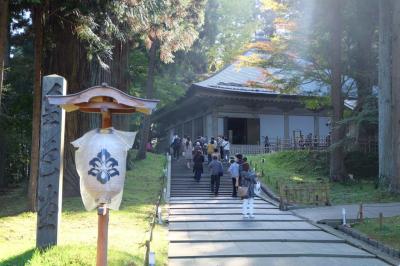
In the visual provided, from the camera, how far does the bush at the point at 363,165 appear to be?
874 inches

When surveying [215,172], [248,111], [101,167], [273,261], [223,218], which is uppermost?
[248,111]

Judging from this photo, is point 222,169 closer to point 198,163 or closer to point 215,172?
point 215,172

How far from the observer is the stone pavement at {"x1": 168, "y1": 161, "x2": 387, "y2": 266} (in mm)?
9109

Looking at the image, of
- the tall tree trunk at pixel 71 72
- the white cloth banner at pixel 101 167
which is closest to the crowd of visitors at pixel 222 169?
the tall tree trunk at pixel 71 72

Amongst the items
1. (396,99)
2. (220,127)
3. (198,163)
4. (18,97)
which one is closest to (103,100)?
(18,97)

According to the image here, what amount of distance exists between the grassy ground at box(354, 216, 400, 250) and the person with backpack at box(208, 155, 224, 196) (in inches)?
277

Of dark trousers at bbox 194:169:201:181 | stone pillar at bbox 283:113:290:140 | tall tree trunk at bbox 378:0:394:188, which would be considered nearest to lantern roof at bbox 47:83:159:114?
tall tree trunk at bbox 378:0:394:188

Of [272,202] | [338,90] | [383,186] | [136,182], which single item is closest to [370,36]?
[338,90]

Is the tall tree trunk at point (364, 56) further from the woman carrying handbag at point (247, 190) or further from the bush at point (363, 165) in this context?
the woman carrying handbag at point (247, 190)

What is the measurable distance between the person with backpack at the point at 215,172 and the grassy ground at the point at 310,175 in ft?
8.04

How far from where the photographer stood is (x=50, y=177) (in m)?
8.60

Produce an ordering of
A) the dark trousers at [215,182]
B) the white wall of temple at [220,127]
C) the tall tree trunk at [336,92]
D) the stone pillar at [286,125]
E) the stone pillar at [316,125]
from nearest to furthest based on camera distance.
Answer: the dark trousers at [215,182]
the tall tree trunk at [336,92]
the white wall of temple at [220,127]
the stone pillar at [286,125]
the stone pillar at [316,125]

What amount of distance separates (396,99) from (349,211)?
Answer: 4.88m

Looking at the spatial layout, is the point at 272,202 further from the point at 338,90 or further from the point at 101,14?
the point at 101,14
